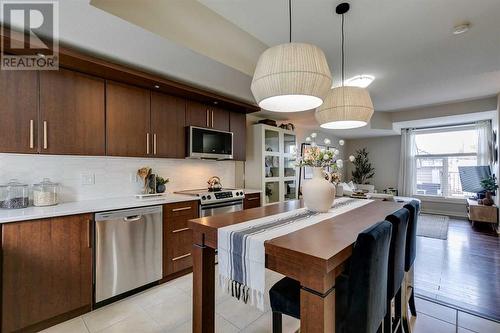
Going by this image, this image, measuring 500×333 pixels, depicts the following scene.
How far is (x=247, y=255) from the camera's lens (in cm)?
120

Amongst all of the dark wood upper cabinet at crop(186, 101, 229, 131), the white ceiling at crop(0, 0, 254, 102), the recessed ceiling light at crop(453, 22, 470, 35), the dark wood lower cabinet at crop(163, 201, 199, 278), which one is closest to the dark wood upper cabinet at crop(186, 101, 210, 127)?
the dark wood upper cabinet at crop(186, 101, 229, 131)

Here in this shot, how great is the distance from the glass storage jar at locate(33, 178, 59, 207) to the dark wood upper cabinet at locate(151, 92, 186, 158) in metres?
1.00

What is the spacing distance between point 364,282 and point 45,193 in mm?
2605

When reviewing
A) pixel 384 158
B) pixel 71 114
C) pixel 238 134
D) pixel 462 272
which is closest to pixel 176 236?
pixel 71 114

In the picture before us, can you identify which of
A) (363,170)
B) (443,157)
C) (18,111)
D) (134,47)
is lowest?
(363,170)

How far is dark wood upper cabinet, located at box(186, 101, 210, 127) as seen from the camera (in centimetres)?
310

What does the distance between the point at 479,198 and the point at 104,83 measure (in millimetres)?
7519

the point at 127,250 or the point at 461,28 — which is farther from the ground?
the point at 461,28

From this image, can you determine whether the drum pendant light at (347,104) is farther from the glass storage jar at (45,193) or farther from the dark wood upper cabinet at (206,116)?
the glass storage jar at (45,193)

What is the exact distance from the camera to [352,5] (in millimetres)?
1958

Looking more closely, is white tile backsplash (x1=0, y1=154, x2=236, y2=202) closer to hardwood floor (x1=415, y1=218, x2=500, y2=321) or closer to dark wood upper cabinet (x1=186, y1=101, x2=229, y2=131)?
dark wood upper cabinet (x1=186, y1=101, x2=229, y2=131)

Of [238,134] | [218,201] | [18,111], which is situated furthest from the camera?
[238,134]

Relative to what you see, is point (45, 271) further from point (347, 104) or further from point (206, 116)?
point (347, 104)

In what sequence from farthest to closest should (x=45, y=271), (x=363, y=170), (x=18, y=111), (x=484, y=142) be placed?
(x=363, y=170), (x=484, y=142), (x=18, y=111), (x=45, y=271)
